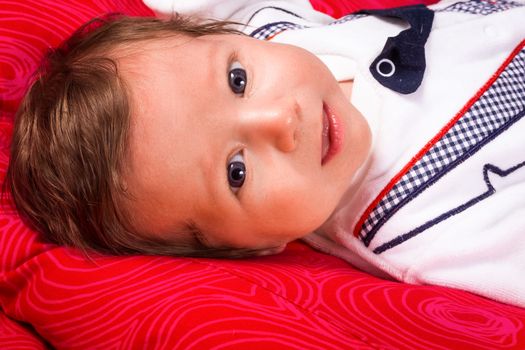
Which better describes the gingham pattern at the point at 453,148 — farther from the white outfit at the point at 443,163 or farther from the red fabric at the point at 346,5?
the red fabric at the point at 346,5

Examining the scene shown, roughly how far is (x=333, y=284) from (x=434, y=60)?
1.60 ft

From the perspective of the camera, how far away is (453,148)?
3.45 ft

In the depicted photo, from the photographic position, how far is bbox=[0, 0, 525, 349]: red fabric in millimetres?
793

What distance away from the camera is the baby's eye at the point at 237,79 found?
972 millimetres

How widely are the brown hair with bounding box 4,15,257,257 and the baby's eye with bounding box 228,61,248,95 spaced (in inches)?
5.4

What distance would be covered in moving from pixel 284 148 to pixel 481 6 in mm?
611

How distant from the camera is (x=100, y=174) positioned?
0.95 meters

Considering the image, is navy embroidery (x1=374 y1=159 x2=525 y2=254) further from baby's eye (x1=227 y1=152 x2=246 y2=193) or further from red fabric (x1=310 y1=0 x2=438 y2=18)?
red fabric (x1=310 y1=0 x2=438 y2=18)

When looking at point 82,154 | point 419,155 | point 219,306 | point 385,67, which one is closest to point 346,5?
point 385,67

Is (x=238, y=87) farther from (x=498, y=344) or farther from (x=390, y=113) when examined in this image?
(x=498, y=344)

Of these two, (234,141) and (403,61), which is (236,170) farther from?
(403,61)

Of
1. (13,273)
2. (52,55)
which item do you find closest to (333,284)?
(13,273)

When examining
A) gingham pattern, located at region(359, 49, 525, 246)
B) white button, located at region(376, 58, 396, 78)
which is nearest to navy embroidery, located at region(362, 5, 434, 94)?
white button, located at region(376, 58, 396, 78)

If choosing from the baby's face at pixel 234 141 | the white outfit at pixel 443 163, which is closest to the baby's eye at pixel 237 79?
the baby's face at pixel 234 141
